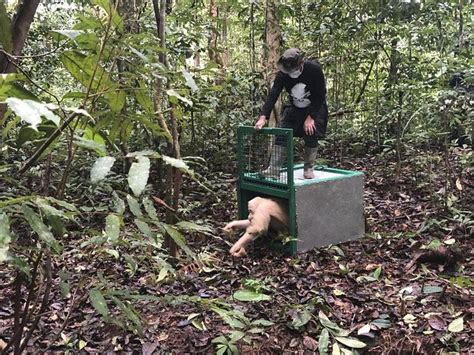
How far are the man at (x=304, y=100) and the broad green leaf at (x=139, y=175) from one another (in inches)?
120

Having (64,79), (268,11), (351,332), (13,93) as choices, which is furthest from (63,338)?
(64,79)

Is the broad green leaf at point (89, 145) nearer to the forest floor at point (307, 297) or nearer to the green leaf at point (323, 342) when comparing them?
the forest floor at point (307, 297)

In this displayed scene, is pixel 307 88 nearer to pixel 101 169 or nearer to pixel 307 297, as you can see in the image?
pixel 307 297

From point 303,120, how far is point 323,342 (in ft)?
7.66

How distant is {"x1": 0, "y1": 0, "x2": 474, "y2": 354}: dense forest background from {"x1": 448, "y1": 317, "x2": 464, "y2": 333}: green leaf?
0.01m

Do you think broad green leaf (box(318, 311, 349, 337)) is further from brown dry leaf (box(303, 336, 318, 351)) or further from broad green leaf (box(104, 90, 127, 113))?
broad green leaf (box(104, 90, 127, 113))

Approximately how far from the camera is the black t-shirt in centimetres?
443

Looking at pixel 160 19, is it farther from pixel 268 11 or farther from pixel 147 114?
pixel 268 11

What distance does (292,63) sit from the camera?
4359 millimetres

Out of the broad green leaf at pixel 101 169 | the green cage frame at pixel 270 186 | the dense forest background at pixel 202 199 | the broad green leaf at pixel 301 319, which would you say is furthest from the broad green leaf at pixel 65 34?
the green cage frame at pixel 270 186

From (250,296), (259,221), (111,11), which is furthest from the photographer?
(259,221)

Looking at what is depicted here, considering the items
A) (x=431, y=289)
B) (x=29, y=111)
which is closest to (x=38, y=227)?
(x=29, y=111)

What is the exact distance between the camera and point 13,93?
1.30 meters

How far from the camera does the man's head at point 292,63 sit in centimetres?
435
